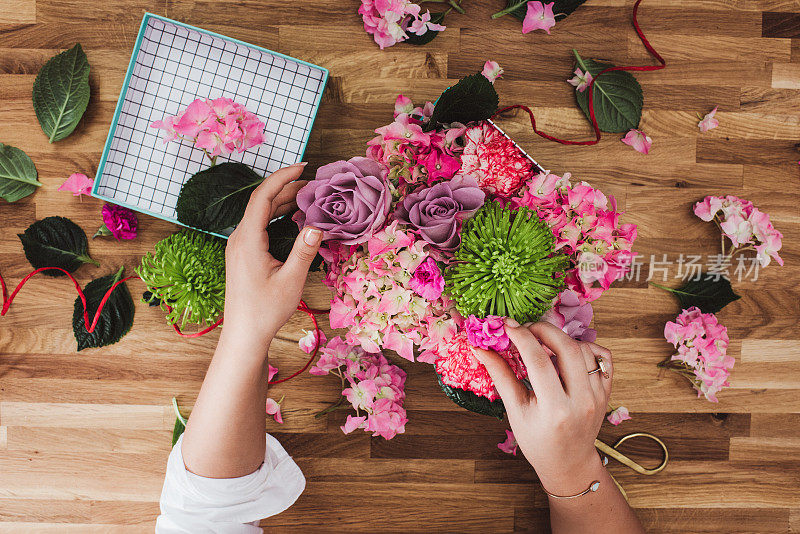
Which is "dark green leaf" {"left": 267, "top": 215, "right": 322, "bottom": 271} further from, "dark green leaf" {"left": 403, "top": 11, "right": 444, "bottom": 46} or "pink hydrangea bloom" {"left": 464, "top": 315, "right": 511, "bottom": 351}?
"dark green leaf" {"left": 403, "top": 11, "right": 444, "bottom": 46}

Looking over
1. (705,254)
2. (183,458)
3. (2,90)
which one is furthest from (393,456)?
(2,90)

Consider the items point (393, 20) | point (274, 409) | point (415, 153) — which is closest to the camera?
point (415, 153)

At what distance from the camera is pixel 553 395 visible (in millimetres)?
673

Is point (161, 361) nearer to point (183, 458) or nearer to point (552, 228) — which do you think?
point (183, 458)

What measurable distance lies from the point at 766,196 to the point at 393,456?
0.96 metres

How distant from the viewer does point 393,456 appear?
1.04 metres

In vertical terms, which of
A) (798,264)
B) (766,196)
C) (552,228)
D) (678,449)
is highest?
(552,228)

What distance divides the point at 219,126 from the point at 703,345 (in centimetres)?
101

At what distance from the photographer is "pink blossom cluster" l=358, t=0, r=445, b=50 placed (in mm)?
891

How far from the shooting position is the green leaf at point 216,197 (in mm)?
854

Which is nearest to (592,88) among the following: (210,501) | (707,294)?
(707,294)

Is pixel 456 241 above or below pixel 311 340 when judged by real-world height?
above

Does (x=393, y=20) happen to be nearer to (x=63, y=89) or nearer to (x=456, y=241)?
(x=456, y=241)

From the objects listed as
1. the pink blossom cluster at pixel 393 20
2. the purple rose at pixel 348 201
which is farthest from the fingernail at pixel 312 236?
the pink blossom cluster at pixel 393 20
